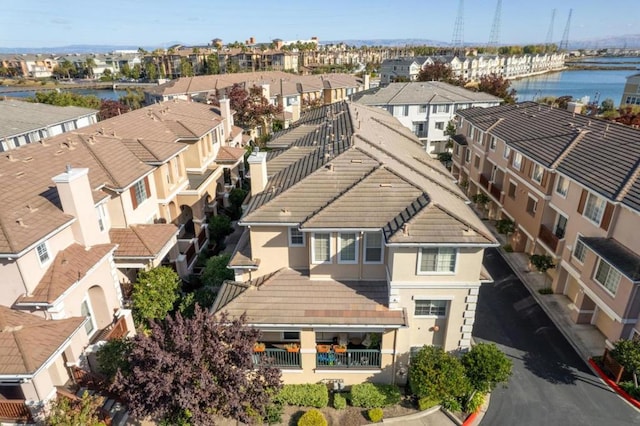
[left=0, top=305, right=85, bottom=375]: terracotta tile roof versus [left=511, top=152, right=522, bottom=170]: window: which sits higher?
[left=511, top=152, right=522, bottom=170]: window

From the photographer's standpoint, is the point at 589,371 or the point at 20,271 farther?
the point at 589,371

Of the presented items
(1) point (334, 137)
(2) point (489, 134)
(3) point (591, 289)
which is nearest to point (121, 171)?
(1) point (334, 137)

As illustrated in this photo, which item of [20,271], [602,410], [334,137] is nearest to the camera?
[20,271]

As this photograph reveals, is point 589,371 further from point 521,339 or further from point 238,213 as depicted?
point 238,213

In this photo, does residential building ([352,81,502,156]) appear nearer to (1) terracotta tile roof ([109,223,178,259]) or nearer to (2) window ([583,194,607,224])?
(2) window ([583,194,607,224])

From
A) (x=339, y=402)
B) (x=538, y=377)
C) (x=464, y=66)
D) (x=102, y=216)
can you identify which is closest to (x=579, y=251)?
(x=538, y=377)

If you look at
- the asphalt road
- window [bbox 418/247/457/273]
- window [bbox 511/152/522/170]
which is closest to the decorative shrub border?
the asphalt road
